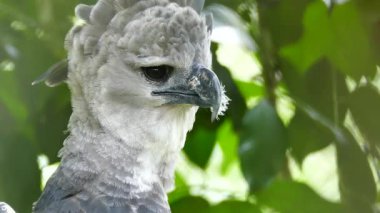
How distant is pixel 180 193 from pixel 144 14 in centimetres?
46

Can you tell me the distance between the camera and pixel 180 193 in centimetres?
173

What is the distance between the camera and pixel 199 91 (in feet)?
4.56

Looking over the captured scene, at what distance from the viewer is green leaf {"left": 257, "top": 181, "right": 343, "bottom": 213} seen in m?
1.63

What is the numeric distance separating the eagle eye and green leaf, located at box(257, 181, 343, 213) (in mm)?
377

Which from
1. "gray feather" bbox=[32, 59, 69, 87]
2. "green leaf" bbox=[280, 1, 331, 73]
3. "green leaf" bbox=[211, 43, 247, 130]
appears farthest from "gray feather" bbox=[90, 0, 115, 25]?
"green leaf" bbox=[280, 1, 331, 73]

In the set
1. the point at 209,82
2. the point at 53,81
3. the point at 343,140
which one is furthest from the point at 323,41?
the point at 53,81

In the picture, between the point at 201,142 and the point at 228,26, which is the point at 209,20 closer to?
the point at 228,26

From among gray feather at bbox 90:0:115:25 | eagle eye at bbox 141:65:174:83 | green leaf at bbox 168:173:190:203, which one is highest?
gray feather at bbox 90:0:115:25

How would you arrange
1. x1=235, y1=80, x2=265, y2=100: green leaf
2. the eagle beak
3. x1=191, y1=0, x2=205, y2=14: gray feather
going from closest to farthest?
the eagle beak < x1=191, y1=0, x2=205, y2=14: gray feather < x1=235, y1=80, x2=265, y2=100: green leaf

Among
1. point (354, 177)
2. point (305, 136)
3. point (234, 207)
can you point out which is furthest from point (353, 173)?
point (234, 207)

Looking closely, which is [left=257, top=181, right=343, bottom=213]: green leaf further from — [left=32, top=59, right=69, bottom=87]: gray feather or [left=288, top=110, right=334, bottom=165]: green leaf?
[left=32, top=59, right=69, bottom=87]: gray feather

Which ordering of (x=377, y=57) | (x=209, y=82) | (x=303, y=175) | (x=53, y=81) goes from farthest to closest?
(x=303, y=175)
(x=377, y=57)
(x=53, y=81)
(x=209, y=82)

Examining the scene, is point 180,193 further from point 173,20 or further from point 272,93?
point 173,20

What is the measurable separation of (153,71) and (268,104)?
1.25ft
